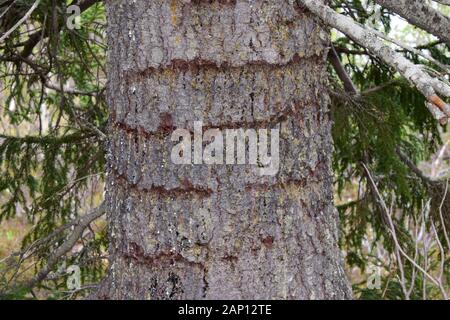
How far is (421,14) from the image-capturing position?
1700 mm

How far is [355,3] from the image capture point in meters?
3.45

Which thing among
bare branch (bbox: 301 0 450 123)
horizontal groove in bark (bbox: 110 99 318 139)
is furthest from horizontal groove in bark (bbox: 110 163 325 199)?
bare branch (bbox: 301 0 450 123)

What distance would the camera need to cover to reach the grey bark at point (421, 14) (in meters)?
1.69

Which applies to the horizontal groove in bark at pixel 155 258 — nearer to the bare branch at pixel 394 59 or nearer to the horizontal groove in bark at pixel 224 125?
the horizontal groove in bark at pixel 224 125

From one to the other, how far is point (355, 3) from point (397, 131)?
74cm

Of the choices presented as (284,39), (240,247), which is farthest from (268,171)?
(284,39)

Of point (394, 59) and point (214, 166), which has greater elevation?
point (394, 59)

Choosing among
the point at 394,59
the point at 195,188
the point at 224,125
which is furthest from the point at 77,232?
the point at 394,59

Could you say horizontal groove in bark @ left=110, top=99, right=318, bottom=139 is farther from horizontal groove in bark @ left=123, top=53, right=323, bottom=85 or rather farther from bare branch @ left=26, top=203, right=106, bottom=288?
bare branch @ left=26, top=203, right=106, bottom=288

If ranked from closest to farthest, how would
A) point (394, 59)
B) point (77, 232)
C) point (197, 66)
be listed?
point (394, 59)
point (197, 66)
point (77, 232)
